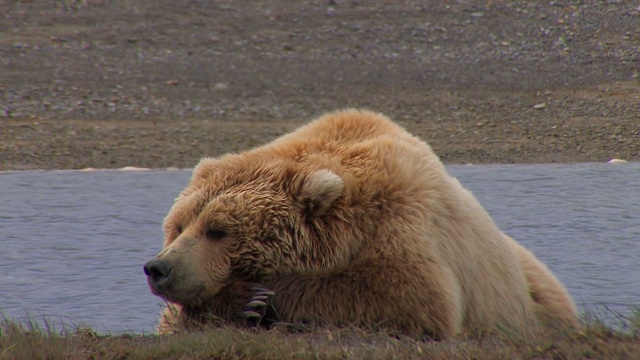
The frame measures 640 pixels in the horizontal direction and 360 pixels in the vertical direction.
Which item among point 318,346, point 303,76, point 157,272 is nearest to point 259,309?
point 157,272

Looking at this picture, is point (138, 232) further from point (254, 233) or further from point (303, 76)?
point (303, 76)

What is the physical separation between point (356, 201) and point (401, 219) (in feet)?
0.76

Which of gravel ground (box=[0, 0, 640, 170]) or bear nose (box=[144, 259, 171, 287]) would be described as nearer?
bear nose (box=[144, 259, 171, 287])

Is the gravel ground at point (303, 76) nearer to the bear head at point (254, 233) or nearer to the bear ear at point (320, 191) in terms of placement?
the bear head at point (254, 233)

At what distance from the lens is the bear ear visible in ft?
15.1

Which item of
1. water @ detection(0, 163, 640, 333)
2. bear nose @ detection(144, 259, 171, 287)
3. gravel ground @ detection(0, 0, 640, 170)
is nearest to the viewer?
bear nose @ detection(144, 259, 171, 287)

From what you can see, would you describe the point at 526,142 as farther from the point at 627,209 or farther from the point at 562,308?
the point at 562,308

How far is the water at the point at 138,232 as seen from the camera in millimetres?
5523

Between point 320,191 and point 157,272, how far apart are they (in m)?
0.77

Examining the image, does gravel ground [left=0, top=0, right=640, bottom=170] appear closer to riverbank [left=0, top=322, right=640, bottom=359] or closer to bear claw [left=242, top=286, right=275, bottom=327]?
Answer: bear claw [left=242, top=286, right=275, bottom=327]

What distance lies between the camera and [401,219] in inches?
182

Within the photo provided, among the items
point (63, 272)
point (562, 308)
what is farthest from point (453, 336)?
point (63, 272)

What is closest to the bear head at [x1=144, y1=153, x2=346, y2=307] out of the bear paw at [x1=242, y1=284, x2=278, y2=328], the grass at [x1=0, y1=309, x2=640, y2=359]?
the bear paw at [x1=242, y1=284, x2=278, y2=328]

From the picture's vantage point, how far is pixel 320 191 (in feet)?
15.2
